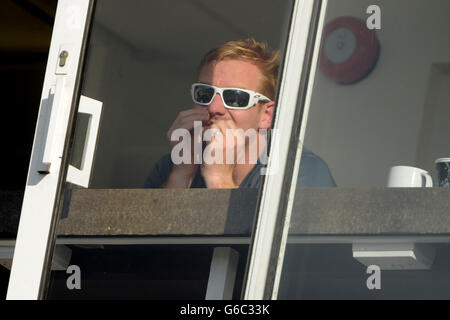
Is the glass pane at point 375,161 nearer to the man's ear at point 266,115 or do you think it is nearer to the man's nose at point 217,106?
the man's ear at point 266,115

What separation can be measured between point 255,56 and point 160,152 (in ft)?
1.01

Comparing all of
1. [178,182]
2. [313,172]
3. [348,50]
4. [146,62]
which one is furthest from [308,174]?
[146,62]

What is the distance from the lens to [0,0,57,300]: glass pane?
13.4 ft

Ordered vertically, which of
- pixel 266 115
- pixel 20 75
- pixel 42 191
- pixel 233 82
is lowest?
pixel 42 191

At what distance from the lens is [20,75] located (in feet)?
14.9

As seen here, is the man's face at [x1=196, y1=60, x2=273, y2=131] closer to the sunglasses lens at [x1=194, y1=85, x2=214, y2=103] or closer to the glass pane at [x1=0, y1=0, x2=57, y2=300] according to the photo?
the sunglasses lens at [x1=194, y1=85, x2=214, y2=103]

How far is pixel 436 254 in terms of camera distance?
1771 mm

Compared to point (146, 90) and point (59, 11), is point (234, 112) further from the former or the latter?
point (59, 11)

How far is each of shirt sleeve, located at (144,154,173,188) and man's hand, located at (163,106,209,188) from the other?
2 cm

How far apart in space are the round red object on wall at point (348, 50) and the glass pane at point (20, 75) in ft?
6.80

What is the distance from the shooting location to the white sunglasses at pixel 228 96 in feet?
7.04

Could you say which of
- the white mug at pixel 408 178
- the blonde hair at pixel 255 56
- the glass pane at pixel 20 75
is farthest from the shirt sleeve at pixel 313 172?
the glass pane at pixel 20 75

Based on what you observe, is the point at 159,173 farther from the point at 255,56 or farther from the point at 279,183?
the point at 279,183

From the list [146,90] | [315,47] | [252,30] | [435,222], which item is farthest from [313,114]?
[146,90]
